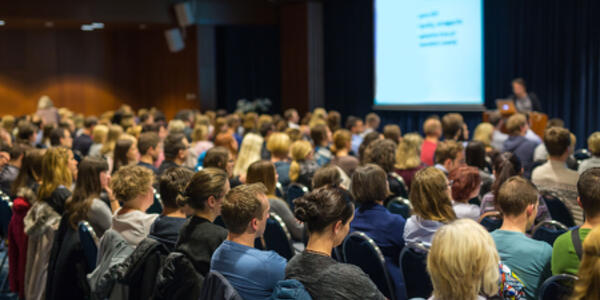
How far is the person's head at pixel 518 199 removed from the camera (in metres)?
2.94

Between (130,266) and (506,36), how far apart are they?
32.7ft

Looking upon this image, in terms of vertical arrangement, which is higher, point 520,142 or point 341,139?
point 341,139

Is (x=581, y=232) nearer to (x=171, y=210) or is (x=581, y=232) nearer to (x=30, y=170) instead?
(x=171, y=210)

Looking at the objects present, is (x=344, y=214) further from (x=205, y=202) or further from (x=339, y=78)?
(x=339, y=78)

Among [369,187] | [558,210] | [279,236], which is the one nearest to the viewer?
[369,187]

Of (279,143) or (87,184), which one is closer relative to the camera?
(87,184)

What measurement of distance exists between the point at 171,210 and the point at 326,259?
114cm

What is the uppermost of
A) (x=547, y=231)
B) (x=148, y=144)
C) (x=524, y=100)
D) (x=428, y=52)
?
(x=428, y=52)

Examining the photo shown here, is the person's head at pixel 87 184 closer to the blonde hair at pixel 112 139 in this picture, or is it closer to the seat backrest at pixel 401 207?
the seat backrest at pixel 401 207

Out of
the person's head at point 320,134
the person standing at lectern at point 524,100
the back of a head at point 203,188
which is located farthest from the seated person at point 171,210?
the person standing at lectern at point 524,100

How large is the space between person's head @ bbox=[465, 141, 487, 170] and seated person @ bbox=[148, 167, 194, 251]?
2.69 metres

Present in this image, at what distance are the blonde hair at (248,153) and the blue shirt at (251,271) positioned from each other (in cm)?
326

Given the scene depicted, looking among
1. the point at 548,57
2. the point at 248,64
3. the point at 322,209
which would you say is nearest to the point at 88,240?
the point at 322,209

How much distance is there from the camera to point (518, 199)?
2936 millimetres
